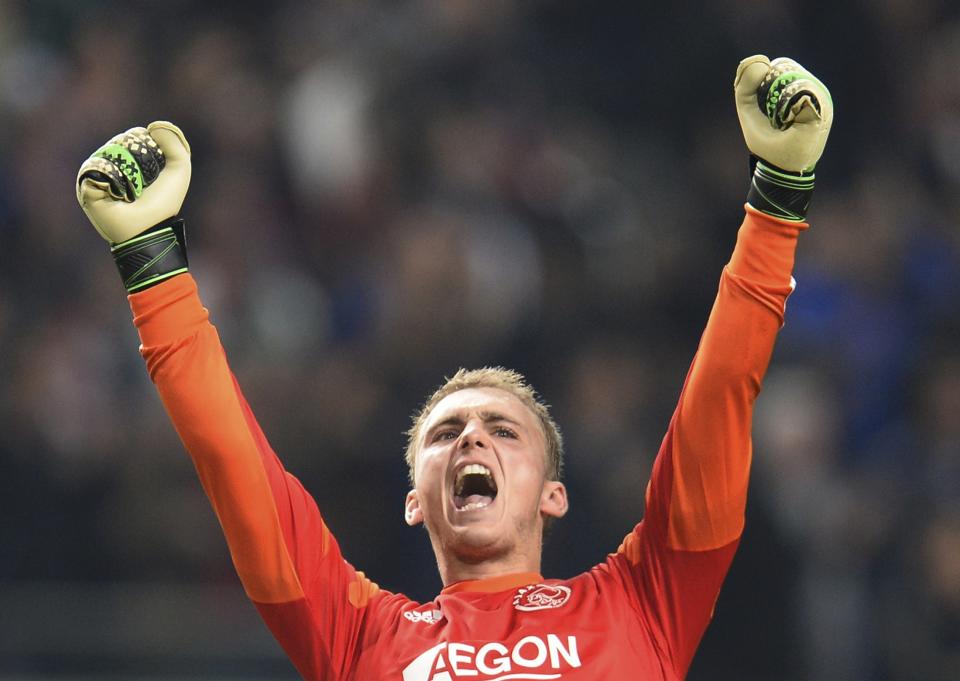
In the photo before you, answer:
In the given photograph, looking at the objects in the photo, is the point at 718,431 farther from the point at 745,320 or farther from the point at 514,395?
the point at 514,395

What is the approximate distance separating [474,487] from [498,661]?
0.70 m

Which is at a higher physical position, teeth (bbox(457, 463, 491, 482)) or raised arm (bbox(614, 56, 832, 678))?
raised arm (bbox(614, 56, 832, 678))

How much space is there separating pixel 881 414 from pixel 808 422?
0.36 metres

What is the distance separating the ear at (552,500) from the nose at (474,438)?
0.23 metres

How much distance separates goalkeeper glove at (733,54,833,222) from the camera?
11.1 ft

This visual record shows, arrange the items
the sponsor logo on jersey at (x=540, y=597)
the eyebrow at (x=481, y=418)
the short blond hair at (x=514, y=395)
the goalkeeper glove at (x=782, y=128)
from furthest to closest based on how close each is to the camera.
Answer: the short blond hair at (x=514, y=395)
the eyebrow at (x=481, y=418)
the sponsor logo on jersey at (x=540, y=597)
the goalkeeper glove at (x=782, y=128)

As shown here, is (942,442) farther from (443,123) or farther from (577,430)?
(443,123)

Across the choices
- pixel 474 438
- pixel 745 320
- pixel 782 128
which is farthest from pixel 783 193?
pixel 474 438

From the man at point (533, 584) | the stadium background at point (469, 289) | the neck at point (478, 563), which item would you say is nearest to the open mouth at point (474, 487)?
the neck at point (478, 563)

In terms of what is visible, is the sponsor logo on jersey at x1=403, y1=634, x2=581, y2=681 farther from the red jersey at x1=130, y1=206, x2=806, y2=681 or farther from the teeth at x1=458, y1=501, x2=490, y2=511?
the teeth at x1=458, y1=501, x2=490, y2=511

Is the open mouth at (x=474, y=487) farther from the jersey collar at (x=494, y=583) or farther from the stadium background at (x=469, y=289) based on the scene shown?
the stadium background at (x=469, y=289)

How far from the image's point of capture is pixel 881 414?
6941 mm

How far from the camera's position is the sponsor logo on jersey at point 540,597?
370 cm

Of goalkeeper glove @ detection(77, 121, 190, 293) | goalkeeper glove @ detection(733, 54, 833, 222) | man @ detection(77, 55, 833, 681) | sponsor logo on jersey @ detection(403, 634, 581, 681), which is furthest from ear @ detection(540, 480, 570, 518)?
goalkeeper glove @ detection(77, 121, 190, 293)
